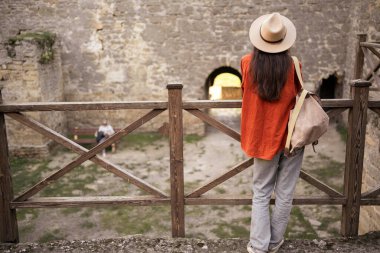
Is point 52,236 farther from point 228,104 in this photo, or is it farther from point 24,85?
point 24,85

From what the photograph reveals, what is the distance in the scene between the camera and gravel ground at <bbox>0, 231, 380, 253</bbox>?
3.18 metres

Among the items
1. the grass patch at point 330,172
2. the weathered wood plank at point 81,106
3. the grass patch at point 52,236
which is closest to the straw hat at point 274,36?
the weathered wood plank at point 81,106

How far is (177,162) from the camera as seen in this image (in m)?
3.36

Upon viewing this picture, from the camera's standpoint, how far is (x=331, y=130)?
1100cm

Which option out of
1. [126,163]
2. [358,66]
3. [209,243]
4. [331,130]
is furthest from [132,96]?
[209,243]

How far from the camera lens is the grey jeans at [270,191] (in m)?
2.88

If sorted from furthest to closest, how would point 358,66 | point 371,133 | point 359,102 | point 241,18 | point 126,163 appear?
point 241,18 < point 126,163 < point 358,66 < point 371,133 < point 359,102

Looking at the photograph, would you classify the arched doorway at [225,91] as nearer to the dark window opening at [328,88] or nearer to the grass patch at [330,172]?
the dark window opening at [328,88]

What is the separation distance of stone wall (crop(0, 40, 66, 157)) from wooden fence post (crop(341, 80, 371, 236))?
799 centimetres

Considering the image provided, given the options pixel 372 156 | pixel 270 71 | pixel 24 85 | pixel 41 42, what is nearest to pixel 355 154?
pixel 270 71

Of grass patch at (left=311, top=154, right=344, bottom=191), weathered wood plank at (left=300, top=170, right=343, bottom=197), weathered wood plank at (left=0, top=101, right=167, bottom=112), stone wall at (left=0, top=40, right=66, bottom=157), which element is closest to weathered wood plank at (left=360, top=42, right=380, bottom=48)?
grass patch at (left=311, top=154, right=344, bottom=191)

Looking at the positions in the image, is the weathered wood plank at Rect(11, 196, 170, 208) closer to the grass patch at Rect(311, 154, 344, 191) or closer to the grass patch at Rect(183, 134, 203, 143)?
the grass patch at Rect(311, 154, 344, 191)

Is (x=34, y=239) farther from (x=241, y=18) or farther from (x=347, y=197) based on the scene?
(x=241, y=18)

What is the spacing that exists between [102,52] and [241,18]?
3825mm
